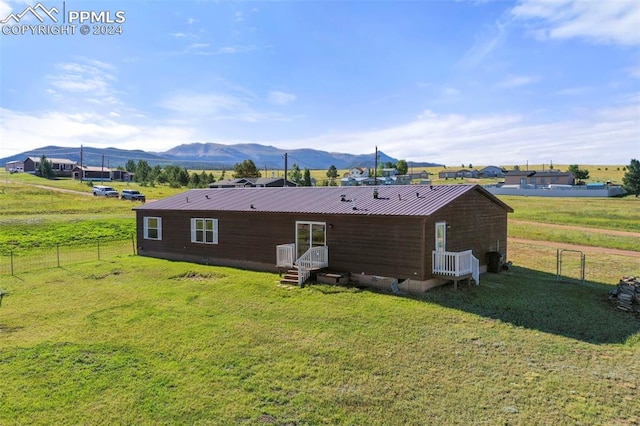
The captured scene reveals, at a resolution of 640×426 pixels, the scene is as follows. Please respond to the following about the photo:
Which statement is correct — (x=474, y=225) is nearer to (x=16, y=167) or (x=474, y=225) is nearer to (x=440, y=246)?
(x=440, y=246)

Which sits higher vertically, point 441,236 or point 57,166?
point 57,166

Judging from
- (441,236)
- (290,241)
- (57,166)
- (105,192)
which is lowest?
(290,241)

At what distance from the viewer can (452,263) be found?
1430 cm

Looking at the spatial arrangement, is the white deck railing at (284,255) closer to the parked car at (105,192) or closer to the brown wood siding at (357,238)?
the brown wood siding at (357,238)

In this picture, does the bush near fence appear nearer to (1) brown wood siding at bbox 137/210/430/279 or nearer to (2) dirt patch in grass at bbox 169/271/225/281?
(1) brown wood siding at bbox 137/210/430/279

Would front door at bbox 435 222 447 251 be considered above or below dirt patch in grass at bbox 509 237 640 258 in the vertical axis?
above

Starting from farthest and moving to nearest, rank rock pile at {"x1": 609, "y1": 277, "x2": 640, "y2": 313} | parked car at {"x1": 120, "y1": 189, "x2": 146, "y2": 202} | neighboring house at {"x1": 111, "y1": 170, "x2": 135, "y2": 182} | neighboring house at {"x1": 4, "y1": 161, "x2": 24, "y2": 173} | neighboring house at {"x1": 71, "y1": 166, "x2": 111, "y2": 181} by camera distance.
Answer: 1. neighboring house at {"x1": 4, "y1": 161, "x2": 24, "y2": 173}
2. neighboring house at {"x1": 111, "y1": 170, "x2": 135, "y2": 182}
3. neighboring house at {"x1": 71, "y1": 166, "x2": 111, "y2": 181}
4. parked car at {"x1": 120, "y1": 189, "x2": 146, "y2": 202}
5. rock pile at {"x1": 609, "y1": 277, "x2": 640, "y2": 313}

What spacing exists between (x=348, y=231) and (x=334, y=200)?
243 centimetres

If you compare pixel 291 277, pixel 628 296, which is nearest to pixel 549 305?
pixel 628 296

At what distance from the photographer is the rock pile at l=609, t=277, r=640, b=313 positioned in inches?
492

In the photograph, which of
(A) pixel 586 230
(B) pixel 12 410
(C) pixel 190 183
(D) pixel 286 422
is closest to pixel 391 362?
(D) pixel 286 422

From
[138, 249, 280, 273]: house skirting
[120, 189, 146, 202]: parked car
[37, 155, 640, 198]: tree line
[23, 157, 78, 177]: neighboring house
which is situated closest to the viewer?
[138, 249, 280, 273]: house skirting

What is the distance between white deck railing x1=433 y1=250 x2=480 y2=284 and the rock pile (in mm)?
4427

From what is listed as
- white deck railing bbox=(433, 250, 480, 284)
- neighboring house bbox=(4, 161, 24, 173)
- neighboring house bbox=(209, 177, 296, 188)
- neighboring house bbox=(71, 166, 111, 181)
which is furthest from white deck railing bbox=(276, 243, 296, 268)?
neighboring house bbox=(4, 161, 24, 173)
